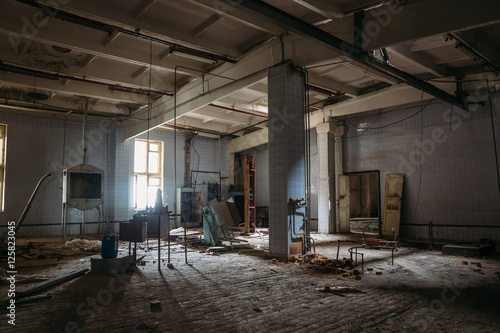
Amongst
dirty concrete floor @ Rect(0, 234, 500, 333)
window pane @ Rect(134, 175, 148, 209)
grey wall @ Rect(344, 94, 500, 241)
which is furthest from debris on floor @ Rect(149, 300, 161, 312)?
window pane @ Rect(134, 175, 148, 209)

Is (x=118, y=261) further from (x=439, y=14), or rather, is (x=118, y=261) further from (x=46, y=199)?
(x=46, y=199)

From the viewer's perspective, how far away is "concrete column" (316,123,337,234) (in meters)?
11.9

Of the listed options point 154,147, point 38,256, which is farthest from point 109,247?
point 154,147

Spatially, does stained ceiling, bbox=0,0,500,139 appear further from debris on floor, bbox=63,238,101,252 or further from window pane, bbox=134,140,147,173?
debris on floor, bbox=63,238,101,252

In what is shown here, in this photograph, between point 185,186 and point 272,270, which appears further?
point 185,186

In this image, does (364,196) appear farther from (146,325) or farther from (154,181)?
(146,325)

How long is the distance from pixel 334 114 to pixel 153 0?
24.7 feet

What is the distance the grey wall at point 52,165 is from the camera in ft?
37.5

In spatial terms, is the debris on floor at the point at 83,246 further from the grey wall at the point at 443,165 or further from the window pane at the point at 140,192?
the grey wall at the point at 443,165

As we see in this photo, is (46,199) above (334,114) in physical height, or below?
below

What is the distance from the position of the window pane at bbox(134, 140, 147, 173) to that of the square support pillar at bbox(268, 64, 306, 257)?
28.4ft

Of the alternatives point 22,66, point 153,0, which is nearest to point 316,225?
point 153,0

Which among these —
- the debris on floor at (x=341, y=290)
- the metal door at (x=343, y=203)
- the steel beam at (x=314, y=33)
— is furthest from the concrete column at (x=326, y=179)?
the debris on floor at (x=341, y=290)

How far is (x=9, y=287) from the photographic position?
4.73 m
